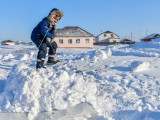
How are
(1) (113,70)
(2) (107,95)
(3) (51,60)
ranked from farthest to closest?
1. (3) (51,60)
2. (1) (113,70)
3. (2) (107,95)

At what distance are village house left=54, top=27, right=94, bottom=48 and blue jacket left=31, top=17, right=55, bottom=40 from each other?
3319 cm

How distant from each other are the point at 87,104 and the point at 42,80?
797 millimetres

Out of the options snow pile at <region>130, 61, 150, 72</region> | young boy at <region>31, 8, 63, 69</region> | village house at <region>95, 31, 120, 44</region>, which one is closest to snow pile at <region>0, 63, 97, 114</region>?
snow pile at <region>130, 61, 150, 72</region>

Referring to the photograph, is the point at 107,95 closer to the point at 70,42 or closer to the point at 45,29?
the point at 45,29

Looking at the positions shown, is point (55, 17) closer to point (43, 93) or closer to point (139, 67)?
point (139, 67)

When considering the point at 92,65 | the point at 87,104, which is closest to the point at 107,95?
the point at 87,104

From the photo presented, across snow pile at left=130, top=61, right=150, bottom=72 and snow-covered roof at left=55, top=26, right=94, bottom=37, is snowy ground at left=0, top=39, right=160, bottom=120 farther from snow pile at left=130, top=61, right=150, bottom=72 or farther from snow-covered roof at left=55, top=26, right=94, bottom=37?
snow-covered roof at left=55, top=26, right=94, bottom=37

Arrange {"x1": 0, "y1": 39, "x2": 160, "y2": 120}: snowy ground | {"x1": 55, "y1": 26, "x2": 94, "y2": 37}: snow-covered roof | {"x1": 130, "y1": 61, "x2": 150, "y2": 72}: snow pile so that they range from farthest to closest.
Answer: {"x1": 55, "y1": 26, "x2": 94, "y2": 37}: snow-covered roof, {"x1": 130, "y1": 61, "x2": 150, "y2": 72}: snow pile, {"x1": 0, "y1": 39, "x2": 160, "y2": 120}: snowy ground

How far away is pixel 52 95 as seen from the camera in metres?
3.03

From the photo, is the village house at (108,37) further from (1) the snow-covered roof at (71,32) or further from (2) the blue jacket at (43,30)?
(2) the blue jacket at (43,30)

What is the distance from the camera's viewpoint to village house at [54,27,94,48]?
38528 mm

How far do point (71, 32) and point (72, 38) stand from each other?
45.5 inches

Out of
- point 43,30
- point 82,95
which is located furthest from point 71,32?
point 82,95

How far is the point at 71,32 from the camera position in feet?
128
